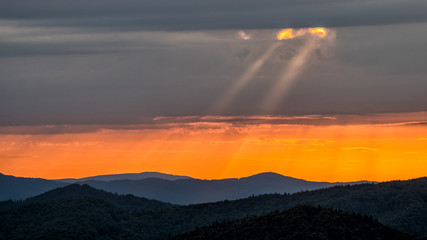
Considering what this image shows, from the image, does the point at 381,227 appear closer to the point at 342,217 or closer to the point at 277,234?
the point at 342,217

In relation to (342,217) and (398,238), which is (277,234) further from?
(398,238)

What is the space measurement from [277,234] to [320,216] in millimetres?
13410

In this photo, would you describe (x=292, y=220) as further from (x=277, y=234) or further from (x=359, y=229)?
(x=359, y=229)

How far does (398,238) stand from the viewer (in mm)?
179875

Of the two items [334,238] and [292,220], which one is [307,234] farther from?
[292,220]

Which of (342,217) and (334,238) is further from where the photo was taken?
(342,217)

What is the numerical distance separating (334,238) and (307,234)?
23.7ft

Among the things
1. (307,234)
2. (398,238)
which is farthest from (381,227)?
(307,234)

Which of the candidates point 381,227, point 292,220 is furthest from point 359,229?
point 292,220

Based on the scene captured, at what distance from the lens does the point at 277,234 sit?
7672 inches

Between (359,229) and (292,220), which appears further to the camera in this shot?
(292,220)

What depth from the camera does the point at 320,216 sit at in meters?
192

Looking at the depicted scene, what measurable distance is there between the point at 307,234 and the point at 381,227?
22125mm

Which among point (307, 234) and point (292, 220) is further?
point (292, 220)
